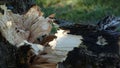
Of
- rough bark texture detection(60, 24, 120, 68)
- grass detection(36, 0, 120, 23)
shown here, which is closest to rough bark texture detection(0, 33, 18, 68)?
rough bark texture detection(60, 24, 120, 68)

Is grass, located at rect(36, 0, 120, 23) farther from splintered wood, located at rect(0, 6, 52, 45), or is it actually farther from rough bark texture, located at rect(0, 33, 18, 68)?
rough bark texture, located at rect(0, 33, 18, 68)

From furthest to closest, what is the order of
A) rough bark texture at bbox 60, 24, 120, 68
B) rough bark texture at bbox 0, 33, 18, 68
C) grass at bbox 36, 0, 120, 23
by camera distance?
grass at bbox 36, 0, 120, 23, rough bark texture at bbox 60, 24, 120, 68, rough bark texture at bbox 0, 33, 18, 68

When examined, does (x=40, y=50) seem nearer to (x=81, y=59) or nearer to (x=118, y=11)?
(x=81, y=59)

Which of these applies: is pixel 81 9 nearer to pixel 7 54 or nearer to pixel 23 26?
pixel 23 26

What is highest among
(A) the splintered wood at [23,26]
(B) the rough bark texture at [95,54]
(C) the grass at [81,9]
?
(C) the grass at [81,9]

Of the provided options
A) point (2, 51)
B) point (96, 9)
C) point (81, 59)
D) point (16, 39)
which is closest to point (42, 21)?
point (16, 39)

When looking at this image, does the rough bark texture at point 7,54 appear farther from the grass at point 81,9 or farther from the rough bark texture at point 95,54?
the grass at point 81,9

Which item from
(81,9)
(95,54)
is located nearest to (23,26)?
(95,54)

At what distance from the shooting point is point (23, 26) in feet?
6.93

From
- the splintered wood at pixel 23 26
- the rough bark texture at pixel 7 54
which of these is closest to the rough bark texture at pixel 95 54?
the splintered wood at pixel 23 26

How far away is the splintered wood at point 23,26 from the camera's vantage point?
74.9 inches

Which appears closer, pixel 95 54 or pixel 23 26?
pixel 23 26

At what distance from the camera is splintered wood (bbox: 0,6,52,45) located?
6.24 ft

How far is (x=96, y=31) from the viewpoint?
3266 millimetres
